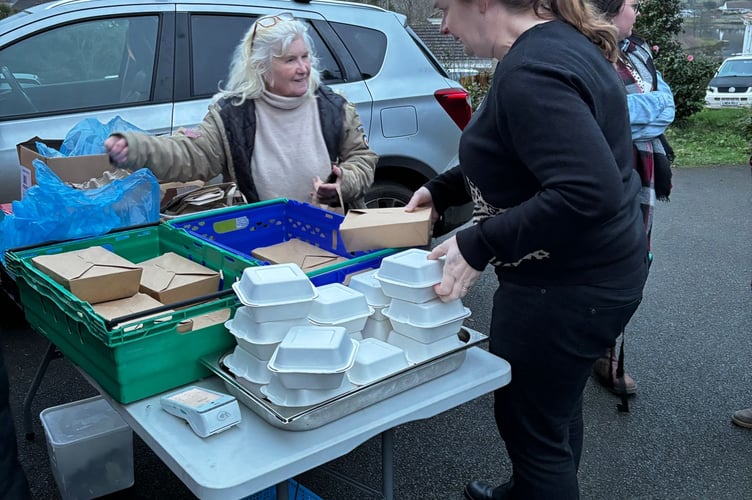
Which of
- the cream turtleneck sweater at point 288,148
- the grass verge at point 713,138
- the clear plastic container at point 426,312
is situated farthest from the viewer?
the grass verge at point 713,138

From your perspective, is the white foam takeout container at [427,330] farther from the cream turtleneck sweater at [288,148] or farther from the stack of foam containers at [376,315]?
the cream turtleneck sweater at [288,148]

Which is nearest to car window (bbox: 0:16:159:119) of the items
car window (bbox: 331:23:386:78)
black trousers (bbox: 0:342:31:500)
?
car window (bbox: 331:23:386:78)

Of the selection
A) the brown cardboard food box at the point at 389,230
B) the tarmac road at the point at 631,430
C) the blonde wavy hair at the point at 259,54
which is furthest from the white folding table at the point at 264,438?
the blonde wavy hair at the point at 259,54

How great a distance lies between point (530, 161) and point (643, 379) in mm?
2566

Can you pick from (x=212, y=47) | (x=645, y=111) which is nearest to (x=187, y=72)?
(x=212, y=47)

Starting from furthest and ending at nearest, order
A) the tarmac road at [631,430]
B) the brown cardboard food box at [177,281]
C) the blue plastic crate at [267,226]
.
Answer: the tarmac road at [631,430] < the blue plastic crate at [267,226] < the brown cardboard food box at [177,281]

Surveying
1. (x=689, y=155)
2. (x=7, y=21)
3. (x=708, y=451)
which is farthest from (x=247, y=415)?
(x=689, y=155)

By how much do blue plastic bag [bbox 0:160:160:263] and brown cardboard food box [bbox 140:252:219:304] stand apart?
0.39 meters

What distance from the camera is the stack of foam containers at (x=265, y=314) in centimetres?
154

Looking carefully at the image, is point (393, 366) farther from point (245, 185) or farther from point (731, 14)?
point (731, 14)

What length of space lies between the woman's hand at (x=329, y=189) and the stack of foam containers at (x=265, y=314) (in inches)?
47.0

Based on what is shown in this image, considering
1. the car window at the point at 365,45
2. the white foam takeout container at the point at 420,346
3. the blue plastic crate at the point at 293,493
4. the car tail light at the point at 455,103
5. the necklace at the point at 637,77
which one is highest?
the car window at the point at 365,45

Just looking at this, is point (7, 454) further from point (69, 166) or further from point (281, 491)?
point (69, 166)

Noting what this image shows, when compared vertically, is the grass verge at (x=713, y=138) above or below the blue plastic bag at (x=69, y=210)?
below
